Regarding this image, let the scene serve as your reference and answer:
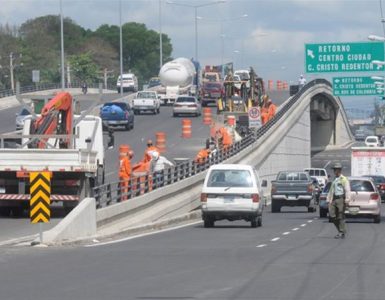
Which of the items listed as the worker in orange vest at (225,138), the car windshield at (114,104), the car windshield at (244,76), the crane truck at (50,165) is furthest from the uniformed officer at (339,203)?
the car windshield at (244,76)

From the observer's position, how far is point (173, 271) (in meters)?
18.3

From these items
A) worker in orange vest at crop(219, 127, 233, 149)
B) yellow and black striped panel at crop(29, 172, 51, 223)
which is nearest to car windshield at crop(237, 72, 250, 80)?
worker in orange vest at crop(219, 127, 233, 149)

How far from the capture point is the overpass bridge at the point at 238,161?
2603cm

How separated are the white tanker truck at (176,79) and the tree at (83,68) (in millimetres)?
56447

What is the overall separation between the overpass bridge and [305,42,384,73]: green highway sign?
Answer: 4926mm

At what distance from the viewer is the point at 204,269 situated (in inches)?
733

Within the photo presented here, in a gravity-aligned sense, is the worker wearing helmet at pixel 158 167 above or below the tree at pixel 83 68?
below

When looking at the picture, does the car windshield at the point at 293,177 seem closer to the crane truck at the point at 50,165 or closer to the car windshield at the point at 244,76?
the crane truck at the point at 50,165

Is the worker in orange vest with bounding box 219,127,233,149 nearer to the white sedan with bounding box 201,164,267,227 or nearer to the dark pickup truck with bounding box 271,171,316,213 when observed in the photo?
the dark pickup truck with bounding box 271,171,316,213

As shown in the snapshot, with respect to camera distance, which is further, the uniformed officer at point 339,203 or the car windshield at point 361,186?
the car windshield at point 361,186

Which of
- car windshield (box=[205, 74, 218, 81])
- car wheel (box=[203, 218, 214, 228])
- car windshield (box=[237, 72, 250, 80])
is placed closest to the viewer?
car wheel (box=[203, 218, 214, 228])

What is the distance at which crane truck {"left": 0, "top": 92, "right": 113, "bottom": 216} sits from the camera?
30219 mm

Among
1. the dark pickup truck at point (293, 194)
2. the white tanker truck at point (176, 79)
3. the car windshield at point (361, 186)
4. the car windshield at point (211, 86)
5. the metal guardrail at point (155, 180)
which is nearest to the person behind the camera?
the metal guardrail at point (155, 180)

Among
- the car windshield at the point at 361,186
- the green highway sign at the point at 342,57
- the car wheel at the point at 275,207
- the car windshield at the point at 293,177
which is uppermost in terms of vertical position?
the green highway sign at the point at 342,57
